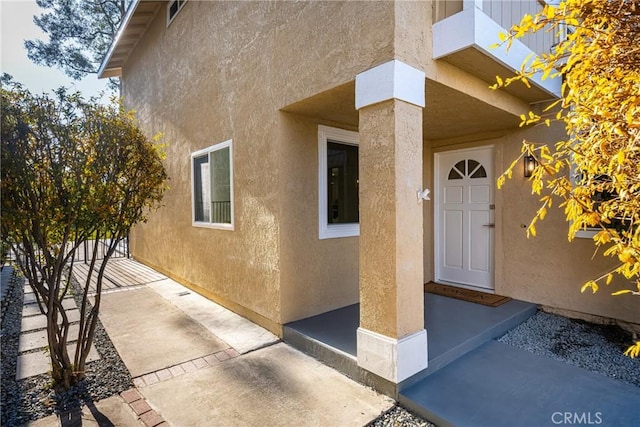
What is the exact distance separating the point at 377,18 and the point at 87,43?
1711cm

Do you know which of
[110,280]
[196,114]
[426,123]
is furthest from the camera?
[110,280]

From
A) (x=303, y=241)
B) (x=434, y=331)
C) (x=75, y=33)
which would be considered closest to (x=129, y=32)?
(x=303, y=241)

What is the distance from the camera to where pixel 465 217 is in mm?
5715

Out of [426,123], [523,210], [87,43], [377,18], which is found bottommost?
[523,210]

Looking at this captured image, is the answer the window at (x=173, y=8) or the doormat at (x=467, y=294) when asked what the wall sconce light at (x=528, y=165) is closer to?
the doormat at (x=467, y=294)

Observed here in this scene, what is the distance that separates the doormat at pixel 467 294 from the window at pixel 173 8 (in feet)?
23.9

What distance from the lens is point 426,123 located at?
484 centimetres

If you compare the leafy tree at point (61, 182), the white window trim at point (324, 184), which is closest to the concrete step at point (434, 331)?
the white window trim at point (324, 184)

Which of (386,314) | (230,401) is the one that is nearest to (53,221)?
(230,401)

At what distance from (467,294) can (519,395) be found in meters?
2.56

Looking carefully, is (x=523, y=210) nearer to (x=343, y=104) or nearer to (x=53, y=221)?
(x=343, y=104)

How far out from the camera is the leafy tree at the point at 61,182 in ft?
8.79

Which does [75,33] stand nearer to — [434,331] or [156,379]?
[156,379]

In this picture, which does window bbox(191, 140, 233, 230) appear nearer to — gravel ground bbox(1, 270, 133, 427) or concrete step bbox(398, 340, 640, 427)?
gravel ground bbox(1, 270, 133, 427)
